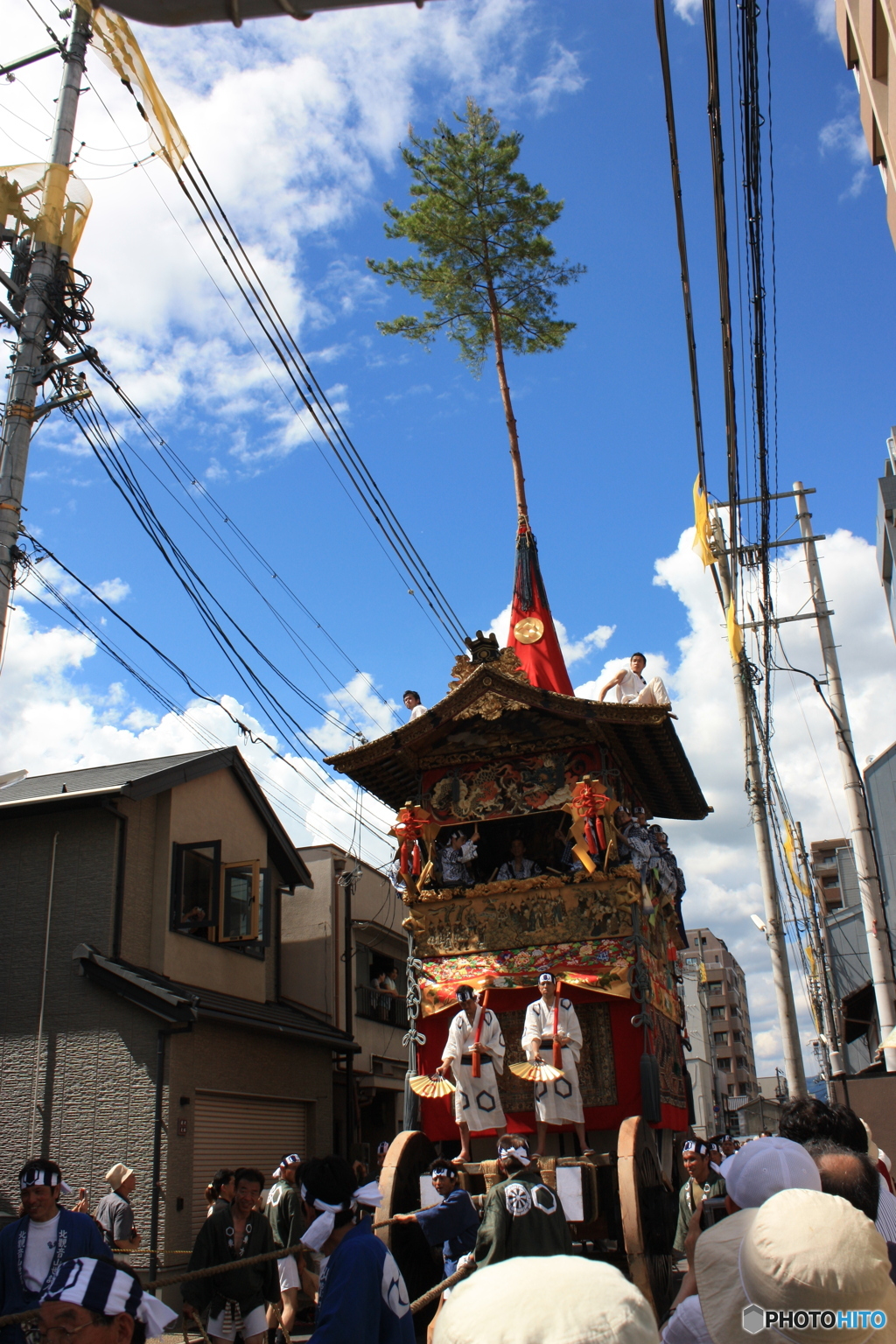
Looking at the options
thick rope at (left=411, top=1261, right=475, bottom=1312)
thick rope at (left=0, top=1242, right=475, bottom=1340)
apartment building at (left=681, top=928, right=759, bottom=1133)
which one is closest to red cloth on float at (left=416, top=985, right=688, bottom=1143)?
thick rope at (left=0, top=1242, right=475, bottom=1340)

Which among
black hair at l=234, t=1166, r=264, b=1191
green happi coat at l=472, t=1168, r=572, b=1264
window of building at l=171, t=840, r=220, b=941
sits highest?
window of building at l=171, t=840, r=220, b=941

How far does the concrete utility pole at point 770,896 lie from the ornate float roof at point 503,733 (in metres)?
3.72

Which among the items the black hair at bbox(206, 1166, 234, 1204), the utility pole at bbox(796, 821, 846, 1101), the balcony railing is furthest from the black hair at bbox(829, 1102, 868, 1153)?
the utility pole at bbox(796, 821, 846, 1101)

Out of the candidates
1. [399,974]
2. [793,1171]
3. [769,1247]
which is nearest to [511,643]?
[793,1171]

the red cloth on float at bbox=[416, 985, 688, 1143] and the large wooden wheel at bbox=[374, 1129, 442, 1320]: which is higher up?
the red cloth on float at bbox=[416, 985, 688, 1143]

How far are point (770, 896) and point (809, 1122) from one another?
417 inches

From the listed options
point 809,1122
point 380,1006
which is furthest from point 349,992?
point 809,1122

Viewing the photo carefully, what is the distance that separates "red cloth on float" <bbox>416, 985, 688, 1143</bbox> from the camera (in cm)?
966

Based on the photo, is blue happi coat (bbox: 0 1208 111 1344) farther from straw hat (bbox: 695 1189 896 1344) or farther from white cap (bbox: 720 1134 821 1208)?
straw hat (bbox: 695 1189 896 1344)

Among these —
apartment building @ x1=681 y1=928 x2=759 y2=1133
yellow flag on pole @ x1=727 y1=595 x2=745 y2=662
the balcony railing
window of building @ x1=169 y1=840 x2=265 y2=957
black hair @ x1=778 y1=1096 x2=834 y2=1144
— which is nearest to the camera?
black hair @ x1=778 y1=1096 x2=834 y2=1144

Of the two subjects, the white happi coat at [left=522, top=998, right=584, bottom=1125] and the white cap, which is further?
the white happi coat at [left=522, top=998, right=584, bottom=1125]

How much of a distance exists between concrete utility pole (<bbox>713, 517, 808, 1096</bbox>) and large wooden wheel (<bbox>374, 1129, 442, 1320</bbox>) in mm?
6783

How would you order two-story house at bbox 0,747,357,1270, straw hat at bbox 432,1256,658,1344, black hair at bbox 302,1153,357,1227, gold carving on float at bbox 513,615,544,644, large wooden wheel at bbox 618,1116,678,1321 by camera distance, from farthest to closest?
gold carving on float at bbox 513,615,544,644, two-story house at bbox 0,747,357,1270, large wooden wheel at bbox 618,1116,678,1321, black hair at bbox 302,1153,357,1227, straw hat at bbox 432,1256,658,1344

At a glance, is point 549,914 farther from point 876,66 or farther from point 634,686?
point 876,66
